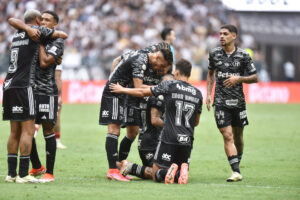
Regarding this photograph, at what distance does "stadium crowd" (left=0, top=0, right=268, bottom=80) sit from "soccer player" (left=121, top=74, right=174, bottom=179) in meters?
20.9

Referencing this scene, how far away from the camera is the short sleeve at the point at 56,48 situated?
28.4 feet

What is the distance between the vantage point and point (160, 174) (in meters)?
8.92

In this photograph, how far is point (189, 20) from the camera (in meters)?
34.8

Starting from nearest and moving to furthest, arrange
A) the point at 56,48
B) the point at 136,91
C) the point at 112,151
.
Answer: the point at 56,48, the point at 136,91, the point at 112,151

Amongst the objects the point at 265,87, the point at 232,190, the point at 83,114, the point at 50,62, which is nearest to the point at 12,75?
the point at 50,62

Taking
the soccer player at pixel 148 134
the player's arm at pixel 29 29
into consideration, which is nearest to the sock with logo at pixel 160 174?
the soccer player at pixel 148 134

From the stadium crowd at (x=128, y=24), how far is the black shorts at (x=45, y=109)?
22.0 meters

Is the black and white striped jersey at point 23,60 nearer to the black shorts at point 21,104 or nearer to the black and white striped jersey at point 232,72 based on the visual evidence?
the black shorts at point 21,104

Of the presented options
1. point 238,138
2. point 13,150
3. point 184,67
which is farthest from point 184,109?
point 13,150

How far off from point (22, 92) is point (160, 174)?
2348 mm

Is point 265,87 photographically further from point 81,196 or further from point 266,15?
point 81,196

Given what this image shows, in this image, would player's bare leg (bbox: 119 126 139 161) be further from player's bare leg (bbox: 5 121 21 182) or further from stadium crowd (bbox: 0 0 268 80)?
stadium crowd (bbox: 0 0 268 80)

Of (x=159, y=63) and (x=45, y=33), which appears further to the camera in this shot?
(x=159, y=63)

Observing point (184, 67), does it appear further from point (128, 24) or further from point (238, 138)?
point (128, 24)
